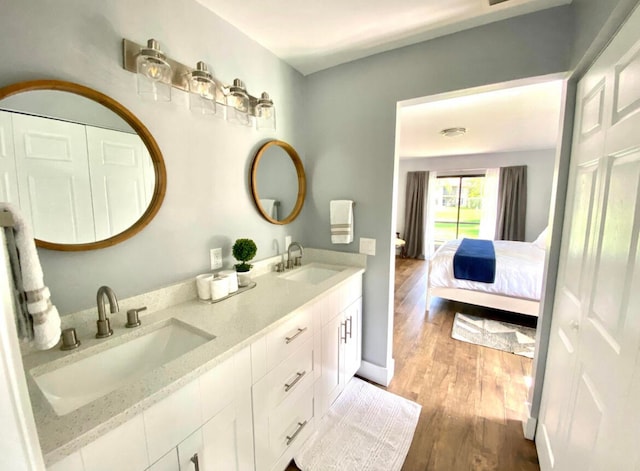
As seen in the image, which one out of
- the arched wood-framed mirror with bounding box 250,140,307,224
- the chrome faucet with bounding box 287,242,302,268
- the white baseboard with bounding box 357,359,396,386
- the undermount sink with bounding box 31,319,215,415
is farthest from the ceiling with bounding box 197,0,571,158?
the white baseboard with bounding box 357,359,396,386

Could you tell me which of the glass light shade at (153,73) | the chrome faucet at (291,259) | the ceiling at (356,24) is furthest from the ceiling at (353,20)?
the chrome faucet at (291,259)

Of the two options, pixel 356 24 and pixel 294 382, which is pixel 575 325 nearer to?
pixel 294 382

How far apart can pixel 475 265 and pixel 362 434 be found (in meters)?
2.32

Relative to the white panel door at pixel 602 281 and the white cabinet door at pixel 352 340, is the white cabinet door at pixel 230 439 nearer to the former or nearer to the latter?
the white cabinet door at pixel 352 340

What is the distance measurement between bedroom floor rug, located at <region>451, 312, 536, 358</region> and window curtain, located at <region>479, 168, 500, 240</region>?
3.14m

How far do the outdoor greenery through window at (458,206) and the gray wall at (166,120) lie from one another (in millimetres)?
5300

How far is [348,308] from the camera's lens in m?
1.87

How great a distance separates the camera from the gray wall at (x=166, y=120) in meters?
0.96

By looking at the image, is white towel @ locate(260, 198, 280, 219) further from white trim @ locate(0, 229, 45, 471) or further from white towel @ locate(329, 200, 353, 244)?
white trim @ locate(0, 229, 45, 471)

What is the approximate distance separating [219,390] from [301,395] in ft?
2.03

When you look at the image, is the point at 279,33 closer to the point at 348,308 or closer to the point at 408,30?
the point at 408,30

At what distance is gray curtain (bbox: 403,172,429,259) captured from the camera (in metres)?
6.21

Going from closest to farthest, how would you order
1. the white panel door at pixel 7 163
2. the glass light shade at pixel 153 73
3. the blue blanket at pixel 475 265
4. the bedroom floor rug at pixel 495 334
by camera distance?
the white panel door at pixel 7 163
the glass light shade at pixel 153 73
the bedroom floor rug at pixel 495 334
the blue blanket at pixel 475 265

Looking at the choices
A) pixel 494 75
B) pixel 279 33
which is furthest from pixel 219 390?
pixel 494 75
